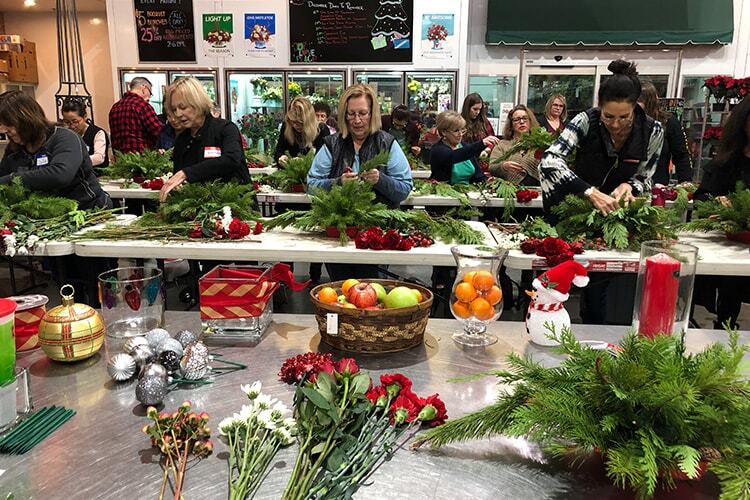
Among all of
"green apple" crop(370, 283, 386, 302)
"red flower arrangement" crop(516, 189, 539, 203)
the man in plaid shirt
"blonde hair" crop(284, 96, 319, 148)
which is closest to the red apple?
A: "green apple" crop(370, 283, 386, 302)

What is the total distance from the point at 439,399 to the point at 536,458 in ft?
0.81

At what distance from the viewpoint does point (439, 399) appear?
1292 mm

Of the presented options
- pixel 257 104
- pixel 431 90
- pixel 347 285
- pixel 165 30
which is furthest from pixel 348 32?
pixel 347 285

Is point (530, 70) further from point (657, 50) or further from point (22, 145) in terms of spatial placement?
point (22, 145)

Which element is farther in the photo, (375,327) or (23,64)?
(23,64)

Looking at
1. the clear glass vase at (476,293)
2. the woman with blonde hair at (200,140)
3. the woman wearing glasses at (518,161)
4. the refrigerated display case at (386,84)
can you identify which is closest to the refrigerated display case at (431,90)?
the refrigerated display case at (386,84)

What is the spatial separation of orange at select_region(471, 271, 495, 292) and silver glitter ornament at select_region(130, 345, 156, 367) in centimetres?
86

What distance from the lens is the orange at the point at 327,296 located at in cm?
159

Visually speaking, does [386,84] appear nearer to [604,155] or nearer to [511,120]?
[511,120]

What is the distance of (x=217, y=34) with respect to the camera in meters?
7.97

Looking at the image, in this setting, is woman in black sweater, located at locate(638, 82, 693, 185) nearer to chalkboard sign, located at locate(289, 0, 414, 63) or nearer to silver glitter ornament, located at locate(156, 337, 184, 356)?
silver glitter ornament, located at locate(156, 337, 184, 356)

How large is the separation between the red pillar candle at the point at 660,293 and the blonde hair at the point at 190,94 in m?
2.64

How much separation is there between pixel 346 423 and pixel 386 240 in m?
1.58

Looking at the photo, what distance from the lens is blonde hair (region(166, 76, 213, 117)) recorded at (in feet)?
10.7
